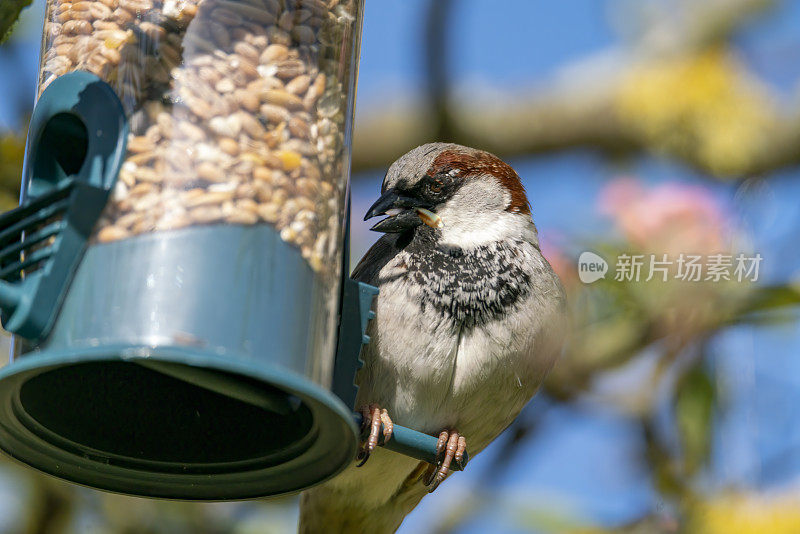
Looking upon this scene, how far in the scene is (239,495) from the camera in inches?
102

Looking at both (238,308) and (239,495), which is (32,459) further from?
(238,308)

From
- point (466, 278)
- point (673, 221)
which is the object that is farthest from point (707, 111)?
point (466, 278)

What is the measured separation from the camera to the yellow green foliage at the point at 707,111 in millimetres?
4480

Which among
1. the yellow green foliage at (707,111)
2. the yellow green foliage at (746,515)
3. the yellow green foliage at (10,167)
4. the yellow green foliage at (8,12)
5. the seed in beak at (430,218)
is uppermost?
the yellow green foliage at (8,12)

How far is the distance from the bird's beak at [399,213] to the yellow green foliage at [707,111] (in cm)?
157

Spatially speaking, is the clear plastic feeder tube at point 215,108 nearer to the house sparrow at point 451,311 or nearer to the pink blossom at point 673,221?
the house sparrow at point 451,311

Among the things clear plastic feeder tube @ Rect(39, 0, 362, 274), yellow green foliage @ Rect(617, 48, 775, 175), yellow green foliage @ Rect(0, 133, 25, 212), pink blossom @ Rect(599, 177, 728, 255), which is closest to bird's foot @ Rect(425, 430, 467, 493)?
clear plastic feeder tube @ Rect(39, 0, 362, 274)

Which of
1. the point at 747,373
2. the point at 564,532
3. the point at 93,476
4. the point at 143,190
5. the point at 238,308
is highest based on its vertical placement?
the point at 143,190

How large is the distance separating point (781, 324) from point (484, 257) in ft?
4.10

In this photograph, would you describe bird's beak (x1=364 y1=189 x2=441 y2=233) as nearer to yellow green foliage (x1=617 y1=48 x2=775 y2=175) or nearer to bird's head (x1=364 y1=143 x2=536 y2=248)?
bird's head (x1=364 y1=143 x2=536 y2=248)

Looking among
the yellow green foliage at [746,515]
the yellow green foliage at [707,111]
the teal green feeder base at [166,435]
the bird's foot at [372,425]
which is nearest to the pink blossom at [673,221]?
the yellow green foliage at [707,111]

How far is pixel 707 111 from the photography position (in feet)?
14.7

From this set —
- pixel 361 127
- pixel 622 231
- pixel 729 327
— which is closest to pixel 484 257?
pixel 622 231

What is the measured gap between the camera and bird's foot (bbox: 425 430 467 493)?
3031 mm
